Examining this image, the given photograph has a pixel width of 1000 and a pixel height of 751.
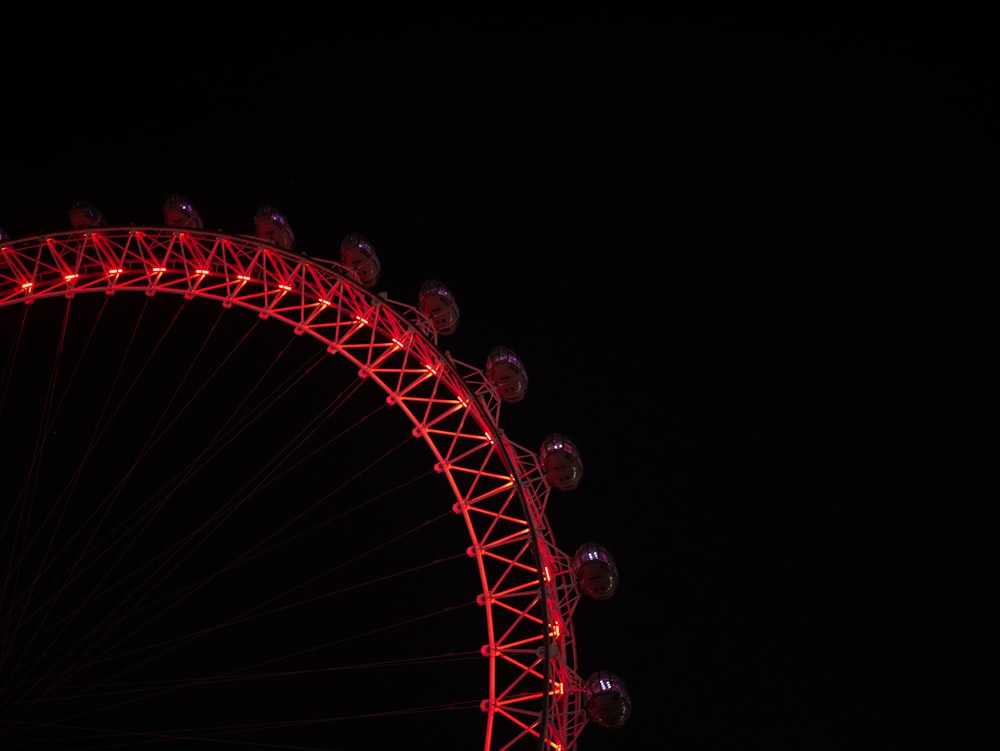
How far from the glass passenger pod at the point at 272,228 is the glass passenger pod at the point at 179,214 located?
40.9 inches

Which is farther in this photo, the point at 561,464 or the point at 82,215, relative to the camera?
the point at 82,215

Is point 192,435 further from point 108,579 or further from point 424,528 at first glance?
point 424,528

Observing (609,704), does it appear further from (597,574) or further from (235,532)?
(235,532)

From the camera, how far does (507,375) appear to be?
11328 millimetres

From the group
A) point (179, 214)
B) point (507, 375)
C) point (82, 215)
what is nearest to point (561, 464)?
point (507, 375)

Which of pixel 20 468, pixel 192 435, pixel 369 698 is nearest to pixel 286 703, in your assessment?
pixel 369 698

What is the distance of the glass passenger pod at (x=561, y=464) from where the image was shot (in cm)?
1099

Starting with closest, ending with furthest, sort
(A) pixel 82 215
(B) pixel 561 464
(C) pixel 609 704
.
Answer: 1. (C) pixel 609 704
2. (B) pixel 561 464
3. (A) pixel 82 215

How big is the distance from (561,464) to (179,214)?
21.2 feet

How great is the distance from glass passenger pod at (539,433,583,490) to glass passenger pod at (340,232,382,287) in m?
3.37

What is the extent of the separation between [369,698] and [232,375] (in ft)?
22.8

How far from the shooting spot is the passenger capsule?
964 cm

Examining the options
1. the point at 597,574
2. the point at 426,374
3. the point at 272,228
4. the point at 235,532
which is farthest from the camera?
the point at 235,532

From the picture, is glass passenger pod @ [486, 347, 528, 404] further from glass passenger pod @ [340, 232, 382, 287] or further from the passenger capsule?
the passenger capsule
